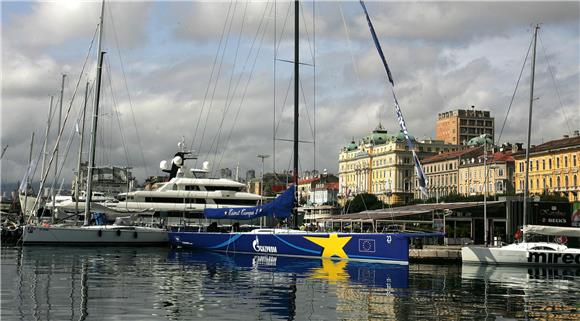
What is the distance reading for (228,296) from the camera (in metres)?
24.7

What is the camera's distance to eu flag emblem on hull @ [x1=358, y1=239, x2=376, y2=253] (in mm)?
39906

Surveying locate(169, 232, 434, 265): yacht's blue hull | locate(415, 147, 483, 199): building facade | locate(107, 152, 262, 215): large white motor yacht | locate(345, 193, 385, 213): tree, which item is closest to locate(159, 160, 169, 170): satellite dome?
locate(107, 152, 262, 215): large white motor yacht

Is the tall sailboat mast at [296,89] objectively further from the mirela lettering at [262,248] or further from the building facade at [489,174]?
the building facade at [489,174]

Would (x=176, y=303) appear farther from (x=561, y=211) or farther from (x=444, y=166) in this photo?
(x=444, y=166)

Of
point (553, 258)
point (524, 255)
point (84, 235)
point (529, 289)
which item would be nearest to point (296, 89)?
point (524, 255)

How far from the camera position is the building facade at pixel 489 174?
456 feet

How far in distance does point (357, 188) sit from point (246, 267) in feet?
536

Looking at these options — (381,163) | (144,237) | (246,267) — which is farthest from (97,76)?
(381,163)

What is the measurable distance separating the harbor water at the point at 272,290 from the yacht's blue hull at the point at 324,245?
78 centimetres

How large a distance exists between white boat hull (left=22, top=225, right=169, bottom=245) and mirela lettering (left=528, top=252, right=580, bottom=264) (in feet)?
94.7

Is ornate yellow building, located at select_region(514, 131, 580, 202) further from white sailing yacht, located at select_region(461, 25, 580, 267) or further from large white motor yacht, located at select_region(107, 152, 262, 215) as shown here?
white sailing yacht, located at select_region(461, 25, 580, 267)

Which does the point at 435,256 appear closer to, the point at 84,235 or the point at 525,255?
the point at 525,255

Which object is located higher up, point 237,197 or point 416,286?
point 237,197

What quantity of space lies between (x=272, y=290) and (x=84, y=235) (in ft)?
103
